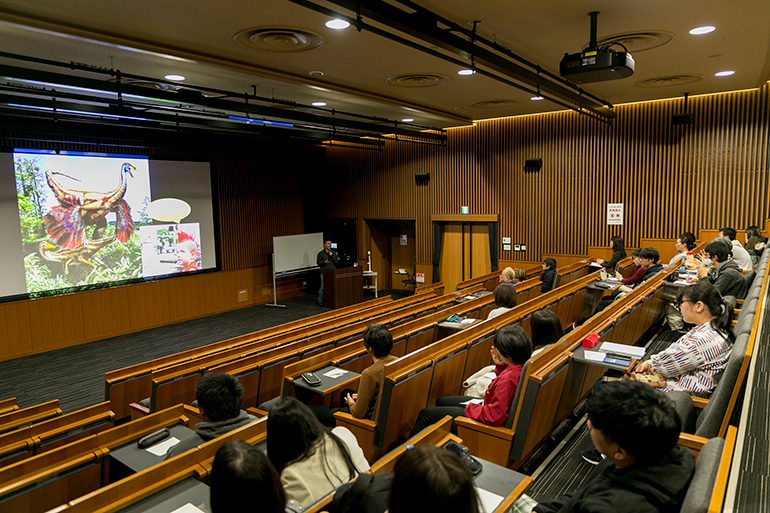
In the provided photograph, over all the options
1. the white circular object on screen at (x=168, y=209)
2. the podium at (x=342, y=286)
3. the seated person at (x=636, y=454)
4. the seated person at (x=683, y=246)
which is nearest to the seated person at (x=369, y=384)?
the seated person at (x=636, y=454)

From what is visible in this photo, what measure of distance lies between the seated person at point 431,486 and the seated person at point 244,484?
426 mm

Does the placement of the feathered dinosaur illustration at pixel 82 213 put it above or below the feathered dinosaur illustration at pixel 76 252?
above

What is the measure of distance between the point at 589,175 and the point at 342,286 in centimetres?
611

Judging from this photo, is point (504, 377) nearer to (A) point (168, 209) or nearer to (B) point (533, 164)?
(B) point (533, 164)

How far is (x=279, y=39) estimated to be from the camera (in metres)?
4.97

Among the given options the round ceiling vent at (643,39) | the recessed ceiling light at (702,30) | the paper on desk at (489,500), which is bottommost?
the paper on desk at (489,500)

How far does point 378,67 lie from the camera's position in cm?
614

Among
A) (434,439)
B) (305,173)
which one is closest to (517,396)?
(434,439)

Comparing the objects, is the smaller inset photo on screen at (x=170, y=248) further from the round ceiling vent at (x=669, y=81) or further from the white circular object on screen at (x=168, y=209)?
the round ceiling vent at (x=669, y=81)

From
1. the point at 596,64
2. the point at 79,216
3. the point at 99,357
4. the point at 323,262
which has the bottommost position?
the point at 99,357

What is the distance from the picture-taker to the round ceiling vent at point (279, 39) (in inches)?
186

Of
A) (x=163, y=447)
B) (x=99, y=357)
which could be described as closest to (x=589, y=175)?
(x=163, y=447)

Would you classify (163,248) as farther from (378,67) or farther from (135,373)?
(378,67)

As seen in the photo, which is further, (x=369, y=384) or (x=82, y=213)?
(x=82, y=213)
